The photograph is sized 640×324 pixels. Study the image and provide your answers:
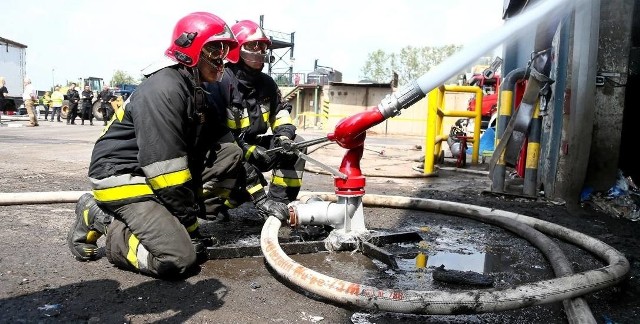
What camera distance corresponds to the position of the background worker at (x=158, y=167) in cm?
268

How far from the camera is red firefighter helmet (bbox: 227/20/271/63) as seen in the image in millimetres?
3893

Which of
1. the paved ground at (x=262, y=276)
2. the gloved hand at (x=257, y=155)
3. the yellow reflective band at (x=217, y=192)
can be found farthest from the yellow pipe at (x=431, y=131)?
the yellow reflective band at (x=217, y=192)

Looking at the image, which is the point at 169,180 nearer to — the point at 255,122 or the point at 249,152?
the point at 249,152

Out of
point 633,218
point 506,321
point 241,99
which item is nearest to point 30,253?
point 241,99

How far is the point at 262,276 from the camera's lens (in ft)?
9.27

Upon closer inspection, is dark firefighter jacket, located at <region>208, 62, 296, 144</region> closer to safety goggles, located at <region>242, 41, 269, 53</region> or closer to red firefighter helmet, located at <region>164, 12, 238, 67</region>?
safety goggles, located at <region>242, 41, 269, 53</region>

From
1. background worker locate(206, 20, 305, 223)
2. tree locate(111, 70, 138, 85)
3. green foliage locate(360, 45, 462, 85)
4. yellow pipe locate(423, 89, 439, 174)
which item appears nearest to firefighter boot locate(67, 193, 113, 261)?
background worker locate(206, 20, 305, 223)

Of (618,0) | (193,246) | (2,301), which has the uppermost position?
(618,0)

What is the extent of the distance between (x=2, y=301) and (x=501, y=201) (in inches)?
170

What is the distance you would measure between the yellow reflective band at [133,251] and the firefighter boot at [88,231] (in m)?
0.29

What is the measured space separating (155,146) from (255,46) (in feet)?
5.19

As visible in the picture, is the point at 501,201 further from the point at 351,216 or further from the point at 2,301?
the point at 2,301

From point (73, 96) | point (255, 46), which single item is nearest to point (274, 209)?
point (255, 46)

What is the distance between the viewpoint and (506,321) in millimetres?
2232
